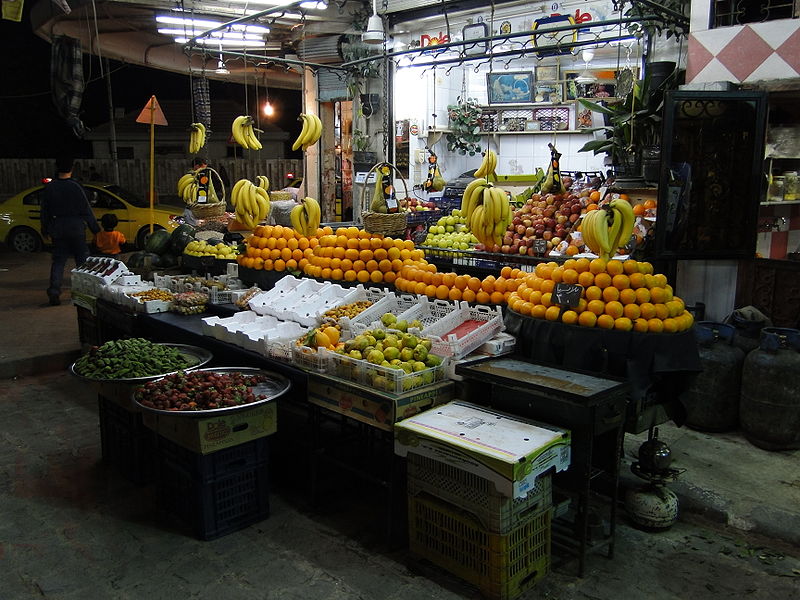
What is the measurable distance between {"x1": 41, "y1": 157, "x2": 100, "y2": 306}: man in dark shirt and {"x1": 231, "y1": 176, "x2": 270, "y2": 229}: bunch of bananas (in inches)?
151

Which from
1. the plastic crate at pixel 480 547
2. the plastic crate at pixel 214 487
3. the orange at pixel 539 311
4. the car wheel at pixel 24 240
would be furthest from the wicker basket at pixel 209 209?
the car wheel at pixel 24 240

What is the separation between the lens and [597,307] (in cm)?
389

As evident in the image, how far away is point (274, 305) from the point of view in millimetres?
5293

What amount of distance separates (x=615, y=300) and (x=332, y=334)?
5.83ft

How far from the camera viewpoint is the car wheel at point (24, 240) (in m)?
15.0

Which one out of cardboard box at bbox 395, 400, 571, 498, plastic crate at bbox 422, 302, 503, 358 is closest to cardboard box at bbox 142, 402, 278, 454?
cardboard box at bbox 395, 400, 571, 498

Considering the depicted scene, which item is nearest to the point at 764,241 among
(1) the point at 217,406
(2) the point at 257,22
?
(1) the point at 217,406

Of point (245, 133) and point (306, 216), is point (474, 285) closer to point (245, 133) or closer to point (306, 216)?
point (306, 216)

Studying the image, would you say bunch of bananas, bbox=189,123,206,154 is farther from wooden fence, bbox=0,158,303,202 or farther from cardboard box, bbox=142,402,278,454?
wooden fence, bbox=0,158,303,202

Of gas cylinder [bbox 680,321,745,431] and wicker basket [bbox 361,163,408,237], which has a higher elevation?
wicker basket [bbox 361,163,408,237]

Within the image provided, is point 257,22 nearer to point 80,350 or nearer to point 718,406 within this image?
point 80,350

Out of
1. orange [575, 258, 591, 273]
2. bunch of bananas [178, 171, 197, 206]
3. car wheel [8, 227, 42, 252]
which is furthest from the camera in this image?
car wheel [8, 227, 42, 252]

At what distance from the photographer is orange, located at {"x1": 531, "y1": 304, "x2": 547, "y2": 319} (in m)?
4.09

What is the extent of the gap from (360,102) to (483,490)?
8.81 meters
